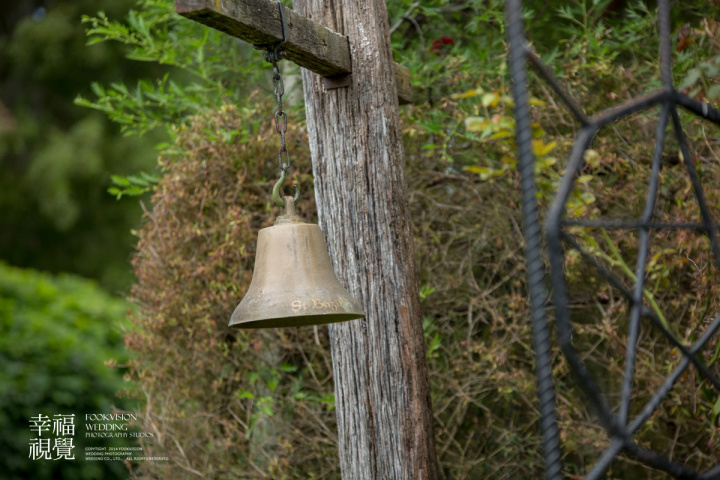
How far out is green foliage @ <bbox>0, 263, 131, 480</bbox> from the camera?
4824 millimetres

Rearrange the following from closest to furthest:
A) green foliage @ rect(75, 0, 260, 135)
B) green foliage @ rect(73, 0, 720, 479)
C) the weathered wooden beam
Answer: the weathered wooden beam
green foliage @ rect(73, 0, 720, 479)
green foliage @ rect(75, 0, 260, 135)

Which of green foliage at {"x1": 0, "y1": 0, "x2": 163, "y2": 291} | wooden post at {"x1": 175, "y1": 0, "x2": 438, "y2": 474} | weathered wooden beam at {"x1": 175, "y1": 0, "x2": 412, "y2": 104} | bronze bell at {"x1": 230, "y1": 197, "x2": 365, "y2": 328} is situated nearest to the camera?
weathered wooden beam at {"x1": 175, "y1": 0, "x2": 412, "y2": 104}

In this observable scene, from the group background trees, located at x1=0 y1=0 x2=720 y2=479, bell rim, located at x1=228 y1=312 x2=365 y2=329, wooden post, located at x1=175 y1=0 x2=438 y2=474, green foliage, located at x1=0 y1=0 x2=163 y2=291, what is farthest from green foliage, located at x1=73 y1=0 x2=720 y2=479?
green foliage, located at x1=0 y1=0 x2=163 y2=291

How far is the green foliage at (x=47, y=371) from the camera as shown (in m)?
4.82

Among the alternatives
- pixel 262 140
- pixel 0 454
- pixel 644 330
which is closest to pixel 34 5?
pixel 0 454

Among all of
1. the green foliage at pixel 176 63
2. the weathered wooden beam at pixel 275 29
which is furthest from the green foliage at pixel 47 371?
the weathered wooden beam at pixel 275 29

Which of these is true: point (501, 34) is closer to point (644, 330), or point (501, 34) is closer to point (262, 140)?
point (262, 140)

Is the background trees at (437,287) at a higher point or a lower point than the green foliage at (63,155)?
lower

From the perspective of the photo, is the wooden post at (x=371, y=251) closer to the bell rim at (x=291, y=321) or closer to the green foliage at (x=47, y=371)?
the bell rim at (x=291, y=321)

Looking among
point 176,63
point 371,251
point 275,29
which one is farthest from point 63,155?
point 275,29

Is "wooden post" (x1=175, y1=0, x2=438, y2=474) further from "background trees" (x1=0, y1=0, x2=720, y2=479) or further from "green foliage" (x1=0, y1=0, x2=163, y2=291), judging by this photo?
"green foliage" (x1=0, y1=0, x2=163, y2=291)

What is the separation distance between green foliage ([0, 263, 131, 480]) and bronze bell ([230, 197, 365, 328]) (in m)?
2.83

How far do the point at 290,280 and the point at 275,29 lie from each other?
2.45 feet

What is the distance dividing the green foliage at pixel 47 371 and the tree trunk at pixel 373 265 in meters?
2.68
